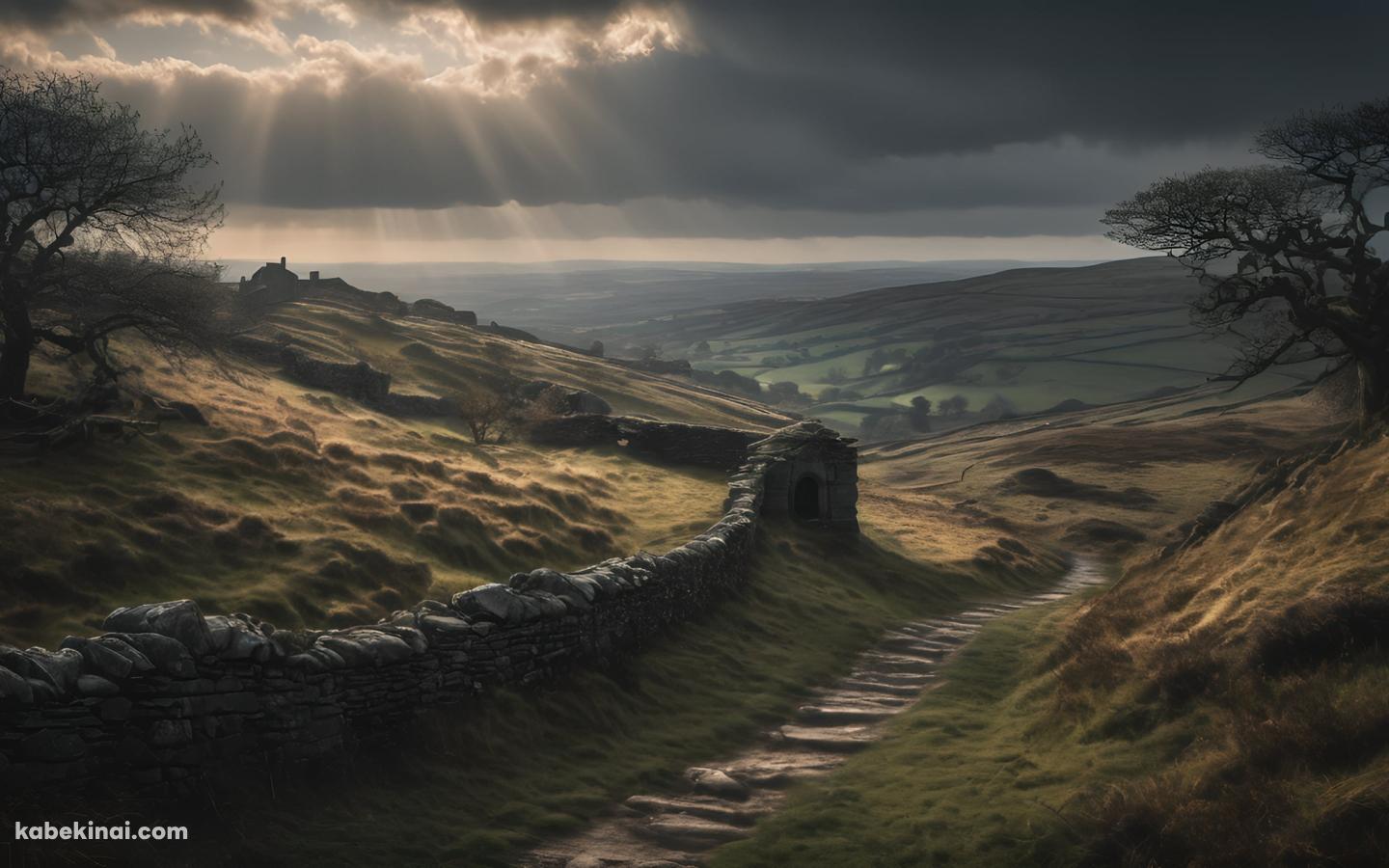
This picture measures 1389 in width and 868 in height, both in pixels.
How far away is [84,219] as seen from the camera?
2798 cm

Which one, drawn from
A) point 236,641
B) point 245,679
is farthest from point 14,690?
point 245,679

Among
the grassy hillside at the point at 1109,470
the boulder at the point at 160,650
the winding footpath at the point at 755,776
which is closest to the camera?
the boulder at the point at 160,650

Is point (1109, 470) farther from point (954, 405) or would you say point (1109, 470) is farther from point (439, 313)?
point (954, 405)

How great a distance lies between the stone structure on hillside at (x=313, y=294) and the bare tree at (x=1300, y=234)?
71610 mm

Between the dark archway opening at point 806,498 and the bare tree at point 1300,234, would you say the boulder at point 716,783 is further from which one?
the dark archway opening at point 806,498

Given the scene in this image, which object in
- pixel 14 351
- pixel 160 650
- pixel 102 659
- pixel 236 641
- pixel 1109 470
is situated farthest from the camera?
pixel 1109 470

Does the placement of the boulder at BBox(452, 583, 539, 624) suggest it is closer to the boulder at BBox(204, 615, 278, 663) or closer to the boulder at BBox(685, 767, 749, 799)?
the boulder at BBox(685, 767, 749, 799)

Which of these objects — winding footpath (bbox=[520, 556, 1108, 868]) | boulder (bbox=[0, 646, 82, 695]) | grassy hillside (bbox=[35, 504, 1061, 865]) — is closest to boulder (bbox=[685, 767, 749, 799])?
winding footpath (bbox=[520, 556, 1108, 868])

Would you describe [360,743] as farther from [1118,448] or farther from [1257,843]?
[1118,448]

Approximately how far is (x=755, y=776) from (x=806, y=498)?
2660 centimetres

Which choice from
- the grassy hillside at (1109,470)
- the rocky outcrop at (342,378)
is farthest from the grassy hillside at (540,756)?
the rocky outcrop at (342,378)

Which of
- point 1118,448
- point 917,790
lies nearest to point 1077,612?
point 917,790

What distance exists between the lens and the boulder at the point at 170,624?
10.4 m

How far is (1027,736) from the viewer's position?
1459 cm
